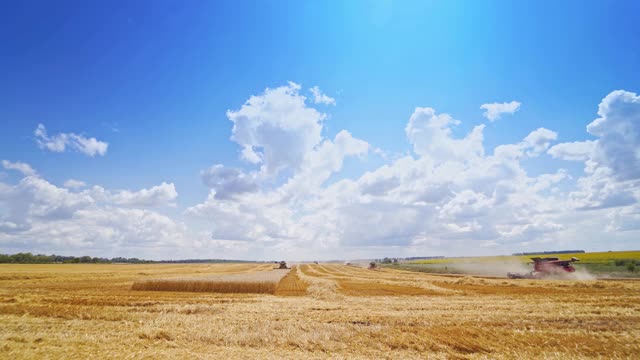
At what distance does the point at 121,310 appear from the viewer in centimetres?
1883

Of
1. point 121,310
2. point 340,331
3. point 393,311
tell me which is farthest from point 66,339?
point 393,311

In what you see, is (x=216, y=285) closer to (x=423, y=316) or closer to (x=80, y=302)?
(x=80, y=302)

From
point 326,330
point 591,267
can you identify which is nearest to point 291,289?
point 326,330

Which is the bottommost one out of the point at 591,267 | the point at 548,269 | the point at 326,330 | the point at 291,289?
the point at 291,289

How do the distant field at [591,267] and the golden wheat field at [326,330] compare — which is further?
the distant field at [591,267]

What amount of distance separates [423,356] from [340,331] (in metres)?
3.69

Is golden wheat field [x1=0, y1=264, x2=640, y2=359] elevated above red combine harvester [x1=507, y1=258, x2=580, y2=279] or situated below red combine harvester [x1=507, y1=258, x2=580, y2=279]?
below

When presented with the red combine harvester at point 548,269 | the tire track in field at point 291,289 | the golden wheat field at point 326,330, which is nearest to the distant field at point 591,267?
the red combine harvester at point 548,269

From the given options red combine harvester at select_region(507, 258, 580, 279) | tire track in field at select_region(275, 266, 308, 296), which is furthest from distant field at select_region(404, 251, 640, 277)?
tire track in field at select_region(275, 266, 308, 296)

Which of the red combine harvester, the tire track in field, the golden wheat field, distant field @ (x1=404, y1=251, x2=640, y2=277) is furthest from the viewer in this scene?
distant field @ (x1=404, y1=251, x2=640, y2=277)

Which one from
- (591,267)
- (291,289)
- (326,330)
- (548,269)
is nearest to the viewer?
(326,330)

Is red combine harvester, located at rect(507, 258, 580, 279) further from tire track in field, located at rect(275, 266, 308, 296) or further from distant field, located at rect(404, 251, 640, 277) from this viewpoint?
tire track in field, located at rect(275, 266, 308, 296)

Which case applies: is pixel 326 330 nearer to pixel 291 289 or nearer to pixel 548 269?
pixel 291 289

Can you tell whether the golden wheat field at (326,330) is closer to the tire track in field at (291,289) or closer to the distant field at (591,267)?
the tire track in field at (291,289)
